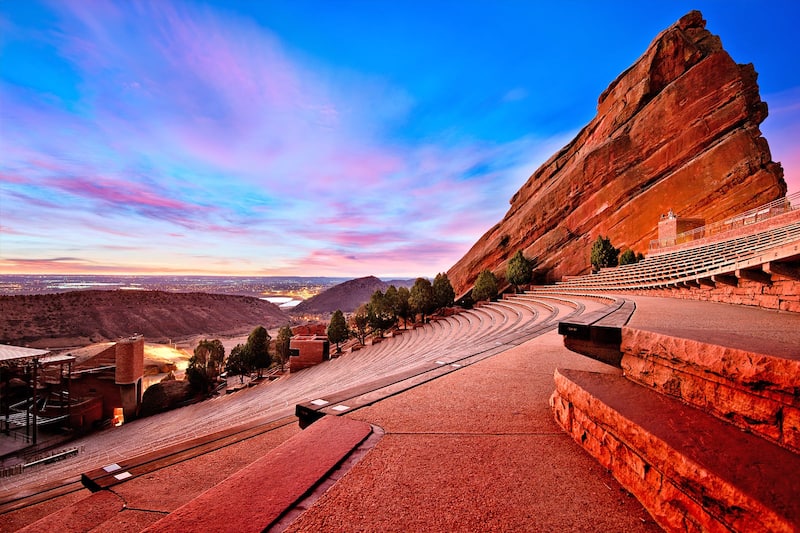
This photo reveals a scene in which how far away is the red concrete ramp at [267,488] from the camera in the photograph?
5.66 ft

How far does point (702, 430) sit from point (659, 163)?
41.3 meters

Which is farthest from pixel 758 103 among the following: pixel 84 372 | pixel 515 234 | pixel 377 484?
pixel 84 372

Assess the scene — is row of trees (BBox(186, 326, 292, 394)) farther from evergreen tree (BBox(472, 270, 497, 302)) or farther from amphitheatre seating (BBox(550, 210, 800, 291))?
amphitheatre seating (BBox(550, 210, 800, 291))

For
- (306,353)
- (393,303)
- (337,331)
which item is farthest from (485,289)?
(306,353)

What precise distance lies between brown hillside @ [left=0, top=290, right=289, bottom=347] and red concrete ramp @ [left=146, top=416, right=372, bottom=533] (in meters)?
65.5

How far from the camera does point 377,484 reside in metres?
2.21

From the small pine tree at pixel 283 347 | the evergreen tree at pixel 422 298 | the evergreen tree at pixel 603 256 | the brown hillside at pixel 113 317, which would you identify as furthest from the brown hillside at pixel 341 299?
the evergreen tree at pixel 603 256

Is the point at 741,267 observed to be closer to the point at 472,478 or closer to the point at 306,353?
the point at 472,478

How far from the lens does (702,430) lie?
7.07 feet

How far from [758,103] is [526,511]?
48121 mm

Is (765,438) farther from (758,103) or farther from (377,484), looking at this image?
(758,103)

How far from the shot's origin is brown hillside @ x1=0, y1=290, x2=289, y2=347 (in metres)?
50.2

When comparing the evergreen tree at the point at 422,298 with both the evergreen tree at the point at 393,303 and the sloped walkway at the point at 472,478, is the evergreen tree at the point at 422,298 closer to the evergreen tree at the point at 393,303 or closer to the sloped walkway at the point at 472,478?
the evergreen tree at the point at 393,303

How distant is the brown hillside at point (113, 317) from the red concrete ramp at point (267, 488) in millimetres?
65478
